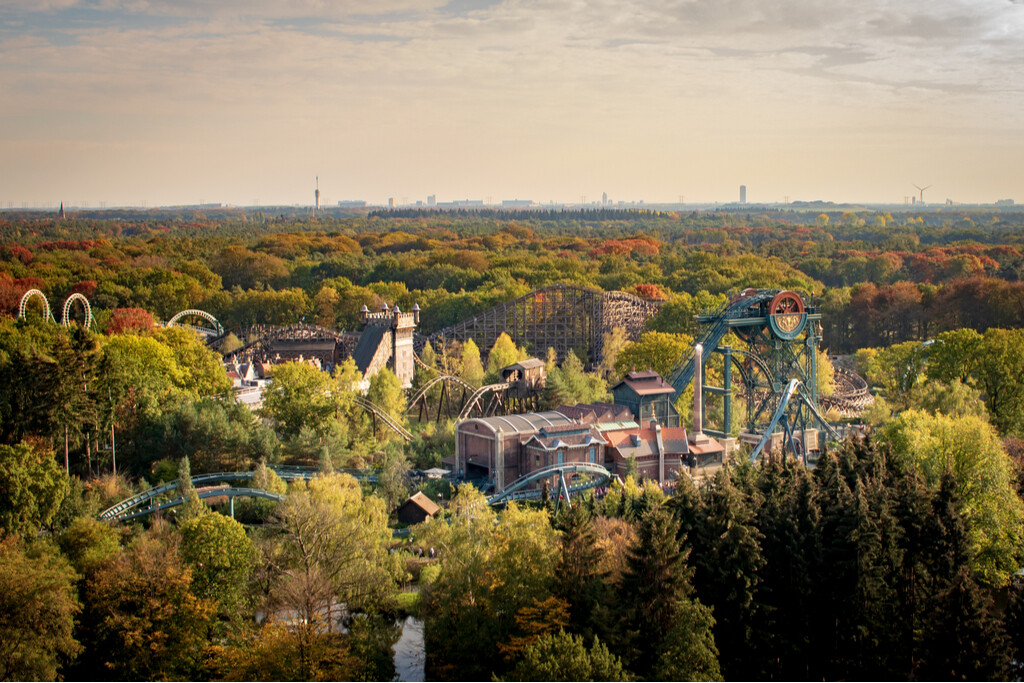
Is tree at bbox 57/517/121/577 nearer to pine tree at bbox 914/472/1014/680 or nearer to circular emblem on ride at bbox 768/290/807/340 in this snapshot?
pine tree at bbox 914/472/1014/680

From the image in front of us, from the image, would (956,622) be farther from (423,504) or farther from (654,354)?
(654,354)

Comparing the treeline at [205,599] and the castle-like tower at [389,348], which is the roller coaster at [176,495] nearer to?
the treeline at [205,599]

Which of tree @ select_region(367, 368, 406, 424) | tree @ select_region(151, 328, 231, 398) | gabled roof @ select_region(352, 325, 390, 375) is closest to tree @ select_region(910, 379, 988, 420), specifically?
tree @ select_region(367, 368, 406, 424)

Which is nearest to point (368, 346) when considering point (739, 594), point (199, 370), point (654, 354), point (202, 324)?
point (199, 370)

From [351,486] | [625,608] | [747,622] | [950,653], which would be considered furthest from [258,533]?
[950,653]

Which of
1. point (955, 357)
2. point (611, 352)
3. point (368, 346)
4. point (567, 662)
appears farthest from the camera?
point (611, 352)
